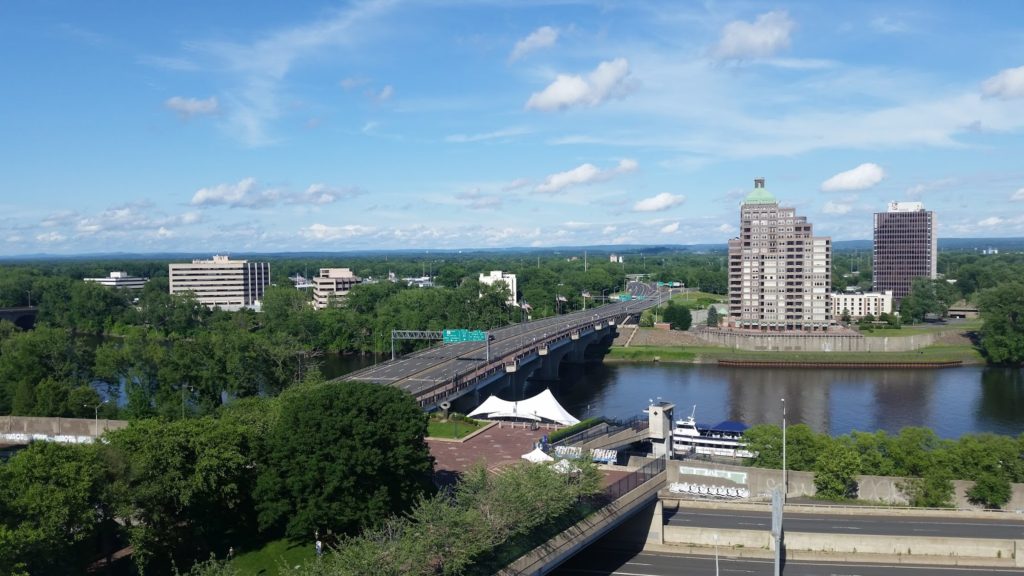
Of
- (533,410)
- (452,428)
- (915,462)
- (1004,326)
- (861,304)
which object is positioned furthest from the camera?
(861,304)

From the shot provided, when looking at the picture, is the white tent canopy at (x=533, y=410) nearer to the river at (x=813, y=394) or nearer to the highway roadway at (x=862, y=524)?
the river at (x=813, y=394)

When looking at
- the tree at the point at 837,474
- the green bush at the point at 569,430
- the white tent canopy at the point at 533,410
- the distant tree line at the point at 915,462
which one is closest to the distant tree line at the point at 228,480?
the green bush at the point at 569,430

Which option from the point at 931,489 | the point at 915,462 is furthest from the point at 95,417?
the point at 931,489

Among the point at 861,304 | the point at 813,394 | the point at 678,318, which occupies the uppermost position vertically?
the point at 861,304

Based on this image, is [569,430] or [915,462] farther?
[569,430]

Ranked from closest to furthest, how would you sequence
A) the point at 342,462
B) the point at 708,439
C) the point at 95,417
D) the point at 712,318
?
the point at 342,462, the point at 95,417, the point at 708,439, the point at 712,318

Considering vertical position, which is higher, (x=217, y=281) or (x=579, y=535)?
(x=217, y=281)

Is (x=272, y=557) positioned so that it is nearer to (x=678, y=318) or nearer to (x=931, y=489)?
(x=931, y=489)
